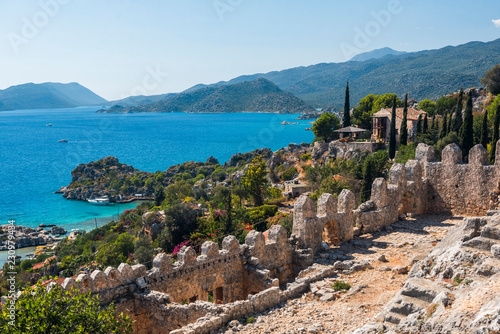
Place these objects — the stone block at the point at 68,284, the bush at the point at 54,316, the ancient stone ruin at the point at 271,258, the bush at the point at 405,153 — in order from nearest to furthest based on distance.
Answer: the bush at the point at 54,316 → the stone block at the point at 68,284 → the ancient stone ruin at the point at 271,258 → the bush at the point at 405,153

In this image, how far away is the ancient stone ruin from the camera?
413 inches

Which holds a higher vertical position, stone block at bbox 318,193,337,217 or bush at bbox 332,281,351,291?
stone block at bbox 318,193,337,217

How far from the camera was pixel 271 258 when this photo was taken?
1380 centimetres

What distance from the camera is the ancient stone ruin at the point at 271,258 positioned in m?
10.5

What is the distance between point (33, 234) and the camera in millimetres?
55500

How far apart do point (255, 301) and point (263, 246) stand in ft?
10.9

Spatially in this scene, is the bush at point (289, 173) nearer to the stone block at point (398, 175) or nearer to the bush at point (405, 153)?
the bush at point (405, 153)

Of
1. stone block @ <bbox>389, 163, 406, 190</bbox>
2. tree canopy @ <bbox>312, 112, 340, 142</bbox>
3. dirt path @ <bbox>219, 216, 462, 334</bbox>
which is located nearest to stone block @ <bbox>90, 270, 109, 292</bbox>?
dirt path @ <bbox>219, 216, 462, 334</bbox>

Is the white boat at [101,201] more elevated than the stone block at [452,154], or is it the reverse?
the stone block at [452,154]

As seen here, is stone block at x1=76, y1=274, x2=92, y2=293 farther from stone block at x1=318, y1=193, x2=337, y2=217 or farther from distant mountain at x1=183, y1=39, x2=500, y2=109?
distant mountain at x1=183, y1=39, x2=500, y2=109

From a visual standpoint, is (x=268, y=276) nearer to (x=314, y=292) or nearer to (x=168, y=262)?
(x=314, y=292)

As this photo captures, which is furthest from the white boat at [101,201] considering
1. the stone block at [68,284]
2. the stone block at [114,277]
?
the stone block at [68,284]

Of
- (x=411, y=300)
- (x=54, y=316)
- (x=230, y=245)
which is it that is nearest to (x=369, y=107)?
(x=230, y=245)

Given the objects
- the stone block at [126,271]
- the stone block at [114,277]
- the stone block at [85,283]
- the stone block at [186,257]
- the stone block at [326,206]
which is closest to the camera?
the stone block at [85,283]
